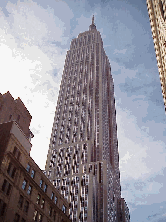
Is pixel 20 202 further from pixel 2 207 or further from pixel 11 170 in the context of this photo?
pixel 11 170

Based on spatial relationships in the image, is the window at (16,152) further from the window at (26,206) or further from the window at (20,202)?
the window at (26,206)

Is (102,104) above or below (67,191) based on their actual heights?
above

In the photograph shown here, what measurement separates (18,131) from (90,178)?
8144 cm

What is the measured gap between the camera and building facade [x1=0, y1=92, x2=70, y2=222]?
155 ft

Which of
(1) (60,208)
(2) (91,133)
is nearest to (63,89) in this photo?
(2) (91,133)

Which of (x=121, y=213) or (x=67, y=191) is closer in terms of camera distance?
(x=67, y=191)

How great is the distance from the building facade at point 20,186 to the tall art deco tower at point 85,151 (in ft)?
208

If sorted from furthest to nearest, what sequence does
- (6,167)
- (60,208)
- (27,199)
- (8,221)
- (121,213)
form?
(121,213), (60,208), (27,199), (6,167), (8,221)

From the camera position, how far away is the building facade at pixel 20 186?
47347 millimetres

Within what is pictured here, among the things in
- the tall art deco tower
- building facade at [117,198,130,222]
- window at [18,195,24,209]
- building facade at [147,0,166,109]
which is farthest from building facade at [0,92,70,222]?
building facade at [117,198,130,222]

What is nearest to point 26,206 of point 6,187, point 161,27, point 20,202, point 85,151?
point 20,202

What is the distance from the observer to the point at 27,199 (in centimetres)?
5269

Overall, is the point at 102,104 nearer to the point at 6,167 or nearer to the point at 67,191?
the point at 67,191

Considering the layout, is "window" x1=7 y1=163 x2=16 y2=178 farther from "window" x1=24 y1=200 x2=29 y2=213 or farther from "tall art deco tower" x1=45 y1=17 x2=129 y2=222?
"tall art deco tower" x1=45 y1=17 x2=129 y2=222
